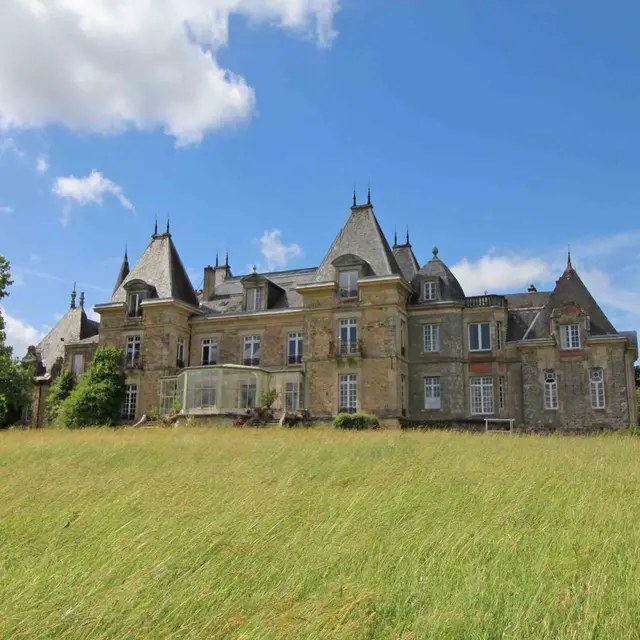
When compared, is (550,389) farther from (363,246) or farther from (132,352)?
(132,352)

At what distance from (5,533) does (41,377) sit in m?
37.9

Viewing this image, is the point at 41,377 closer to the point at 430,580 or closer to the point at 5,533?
the point at 5,533

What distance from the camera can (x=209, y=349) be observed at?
3694cm

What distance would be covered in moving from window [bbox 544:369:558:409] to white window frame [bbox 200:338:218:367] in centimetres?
1713

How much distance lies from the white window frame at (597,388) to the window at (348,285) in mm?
11692

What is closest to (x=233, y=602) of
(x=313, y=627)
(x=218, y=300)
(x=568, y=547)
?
(x=313, y=627)

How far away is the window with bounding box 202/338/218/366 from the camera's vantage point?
36.7 m

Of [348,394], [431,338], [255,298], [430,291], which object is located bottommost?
[348,394]

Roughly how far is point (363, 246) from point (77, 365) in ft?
62.0

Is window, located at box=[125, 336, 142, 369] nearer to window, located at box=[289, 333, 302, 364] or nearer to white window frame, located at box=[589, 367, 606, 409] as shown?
window, located at box=[289, 333, 302, 364]

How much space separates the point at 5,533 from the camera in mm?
6211

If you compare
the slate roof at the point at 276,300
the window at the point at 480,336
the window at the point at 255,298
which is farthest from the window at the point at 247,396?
the window at the point at 480,336

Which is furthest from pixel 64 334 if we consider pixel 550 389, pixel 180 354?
pixel 550 389

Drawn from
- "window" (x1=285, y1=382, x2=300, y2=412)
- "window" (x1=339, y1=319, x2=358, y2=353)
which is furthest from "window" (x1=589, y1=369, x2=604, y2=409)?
"window" (x1=285, y1=382, x2=300, y2=412)
